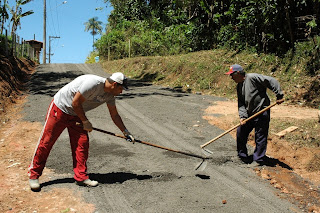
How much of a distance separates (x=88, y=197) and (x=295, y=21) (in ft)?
39.8

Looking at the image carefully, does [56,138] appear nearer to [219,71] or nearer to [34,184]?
[34,184]

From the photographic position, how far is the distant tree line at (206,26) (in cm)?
1285

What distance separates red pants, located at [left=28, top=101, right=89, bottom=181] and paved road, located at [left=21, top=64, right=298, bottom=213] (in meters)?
0.28

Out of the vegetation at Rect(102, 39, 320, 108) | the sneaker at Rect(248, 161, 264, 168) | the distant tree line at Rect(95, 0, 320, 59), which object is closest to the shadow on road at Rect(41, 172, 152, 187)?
the sneaker at Rect(248, 161, 264, 168)

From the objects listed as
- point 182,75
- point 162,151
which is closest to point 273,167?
point 162,151

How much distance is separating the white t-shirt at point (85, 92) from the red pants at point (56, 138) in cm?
10

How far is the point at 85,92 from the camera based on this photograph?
3797mm

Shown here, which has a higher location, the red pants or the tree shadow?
the red pants

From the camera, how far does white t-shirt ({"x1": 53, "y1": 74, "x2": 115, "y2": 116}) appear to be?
12.5 feet

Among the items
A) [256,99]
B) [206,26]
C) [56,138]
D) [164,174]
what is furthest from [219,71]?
[56,138]

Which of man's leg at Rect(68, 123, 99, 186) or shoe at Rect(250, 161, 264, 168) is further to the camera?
shoe at Rect(250, 161, 264, 168)

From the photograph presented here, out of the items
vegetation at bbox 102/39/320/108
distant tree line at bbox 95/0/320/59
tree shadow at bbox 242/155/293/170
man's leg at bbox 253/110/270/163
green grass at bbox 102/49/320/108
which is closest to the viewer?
man's leg at bbox 253/110/270/163

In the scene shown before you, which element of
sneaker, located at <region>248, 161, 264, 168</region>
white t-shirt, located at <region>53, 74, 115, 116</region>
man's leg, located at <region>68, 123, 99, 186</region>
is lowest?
sneaker, located at <region>248, 161, 264, 168</region>

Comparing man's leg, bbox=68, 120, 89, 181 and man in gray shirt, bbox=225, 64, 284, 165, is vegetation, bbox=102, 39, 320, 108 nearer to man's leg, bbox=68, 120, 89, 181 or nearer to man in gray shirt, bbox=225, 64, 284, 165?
man in gray shirt, bbox=225, 64, 284, 165
